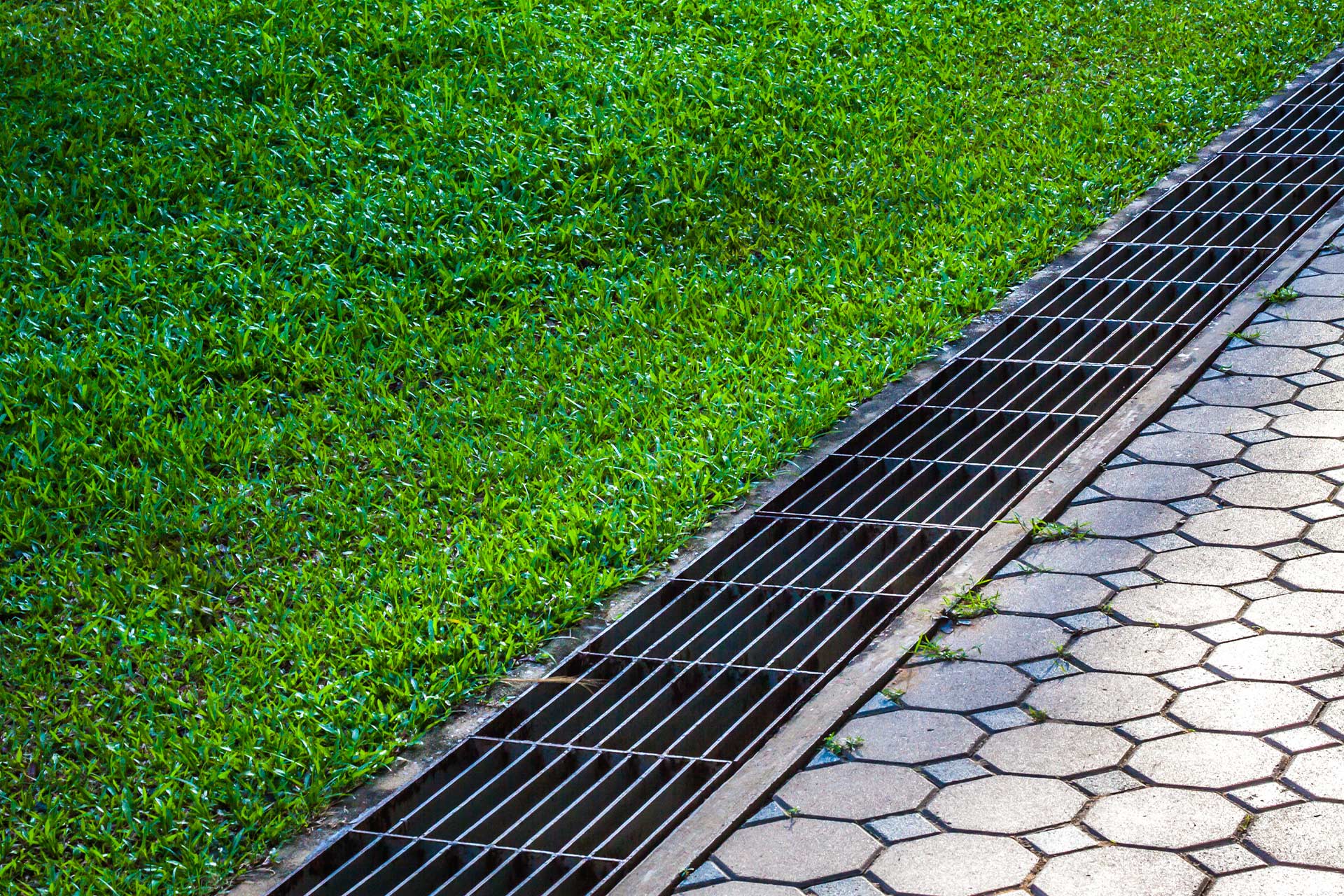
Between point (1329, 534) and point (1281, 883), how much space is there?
1.57 m

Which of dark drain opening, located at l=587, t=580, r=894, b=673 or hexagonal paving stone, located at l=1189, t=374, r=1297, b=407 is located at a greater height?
hexagonal paving stone, located at l=1189, t=374, r=1297, b=407

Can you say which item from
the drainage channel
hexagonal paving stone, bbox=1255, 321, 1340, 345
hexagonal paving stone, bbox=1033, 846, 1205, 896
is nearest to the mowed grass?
the drainage channel

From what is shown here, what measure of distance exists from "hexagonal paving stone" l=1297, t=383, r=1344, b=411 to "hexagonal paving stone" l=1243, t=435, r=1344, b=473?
0.87 feet

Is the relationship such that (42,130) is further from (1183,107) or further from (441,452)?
(1183,107)

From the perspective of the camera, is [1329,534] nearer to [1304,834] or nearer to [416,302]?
[1304,834]

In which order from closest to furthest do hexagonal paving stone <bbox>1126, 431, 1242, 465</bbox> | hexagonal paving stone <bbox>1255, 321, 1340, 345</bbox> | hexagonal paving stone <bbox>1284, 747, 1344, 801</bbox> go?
hexagonal paving stone <bbox>1284, 747, 1344, 801</bbox>, hexagonal paving stone <bbox>1126, 431, 1242, 465</bbox>, hexagonal paving stone <bbox>1255, 321, 1340, 345</bbox>

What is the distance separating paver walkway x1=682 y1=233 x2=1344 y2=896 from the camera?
2.99 meters

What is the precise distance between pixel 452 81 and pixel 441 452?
3.16 meters

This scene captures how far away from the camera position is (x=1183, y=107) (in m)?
7.67

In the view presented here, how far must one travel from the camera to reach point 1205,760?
3246 mm

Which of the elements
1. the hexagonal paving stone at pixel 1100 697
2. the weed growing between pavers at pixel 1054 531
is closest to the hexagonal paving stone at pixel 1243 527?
the weed growing between pavers at pixel 1054 531

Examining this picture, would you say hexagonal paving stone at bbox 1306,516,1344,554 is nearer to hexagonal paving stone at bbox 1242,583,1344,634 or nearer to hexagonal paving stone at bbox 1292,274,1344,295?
hexagonal paving stone at bbox 1242,583,1344,634

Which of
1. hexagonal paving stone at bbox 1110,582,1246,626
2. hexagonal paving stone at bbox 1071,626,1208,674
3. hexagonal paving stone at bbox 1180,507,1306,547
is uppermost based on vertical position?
hexagonal paving stone at bbox 1180,507,1306,547

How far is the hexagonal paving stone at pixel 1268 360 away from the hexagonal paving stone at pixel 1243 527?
1040 millimetres
